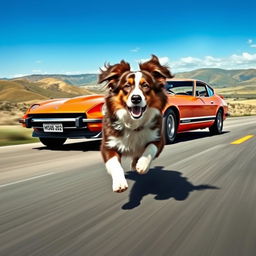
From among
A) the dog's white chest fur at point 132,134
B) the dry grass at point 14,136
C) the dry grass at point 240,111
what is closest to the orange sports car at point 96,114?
the dry grass at point 14,136

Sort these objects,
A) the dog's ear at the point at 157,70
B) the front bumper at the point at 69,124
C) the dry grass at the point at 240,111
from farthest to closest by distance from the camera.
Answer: the dry grass at the point at 240,111 < the front bumper at the point at 69,124 < the dog's ear at the point at 157,70

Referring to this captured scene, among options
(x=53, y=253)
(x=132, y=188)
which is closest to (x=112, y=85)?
(x=132, y=188)

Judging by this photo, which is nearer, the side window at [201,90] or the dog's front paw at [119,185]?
the dog's front paw at [119,185]

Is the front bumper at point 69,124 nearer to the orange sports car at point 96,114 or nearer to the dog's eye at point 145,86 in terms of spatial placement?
the orange sports car at point 96,114

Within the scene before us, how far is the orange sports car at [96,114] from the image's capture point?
28.4 ft

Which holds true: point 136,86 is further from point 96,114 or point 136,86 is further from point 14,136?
point 14,136

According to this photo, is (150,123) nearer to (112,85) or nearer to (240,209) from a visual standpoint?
(112,85)

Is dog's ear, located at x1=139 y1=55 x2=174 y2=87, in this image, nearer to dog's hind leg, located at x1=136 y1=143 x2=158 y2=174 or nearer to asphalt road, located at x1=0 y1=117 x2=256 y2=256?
dog's hind leg, located at x1=136 y1=143 x2=158 y2=174

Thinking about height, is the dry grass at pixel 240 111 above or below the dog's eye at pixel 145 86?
below

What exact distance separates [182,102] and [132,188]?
6102 millimetres

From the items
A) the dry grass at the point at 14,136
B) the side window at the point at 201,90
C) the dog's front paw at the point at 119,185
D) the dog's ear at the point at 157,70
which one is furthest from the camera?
the dry grass at the point at 14,136

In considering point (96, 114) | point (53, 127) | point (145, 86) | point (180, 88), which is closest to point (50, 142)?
point (53, 127)

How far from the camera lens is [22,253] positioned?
2.83 metres

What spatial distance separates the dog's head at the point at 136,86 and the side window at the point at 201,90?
23.5ft
